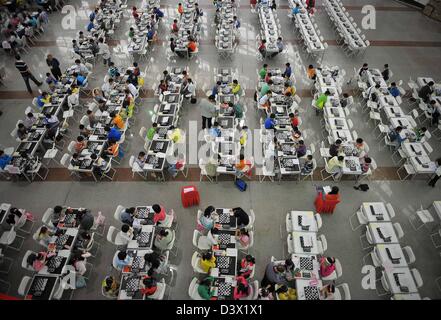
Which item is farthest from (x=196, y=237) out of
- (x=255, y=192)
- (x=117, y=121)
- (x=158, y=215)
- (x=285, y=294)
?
(x=117, y=121)

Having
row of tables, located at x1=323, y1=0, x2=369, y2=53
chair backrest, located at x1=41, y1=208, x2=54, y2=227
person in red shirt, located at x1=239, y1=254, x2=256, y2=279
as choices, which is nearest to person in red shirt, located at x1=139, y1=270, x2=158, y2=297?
person in red shirt, located at x1=239, y1=254, x2=256, y2=279

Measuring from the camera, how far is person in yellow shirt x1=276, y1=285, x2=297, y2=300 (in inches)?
305

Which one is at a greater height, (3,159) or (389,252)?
(3,159)

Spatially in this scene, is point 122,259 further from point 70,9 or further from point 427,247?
point 70,9

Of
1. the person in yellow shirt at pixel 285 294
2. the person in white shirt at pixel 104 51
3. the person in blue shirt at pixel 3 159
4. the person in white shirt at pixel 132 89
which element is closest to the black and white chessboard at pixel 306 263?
the person in yellow shirt at pixel 285 294

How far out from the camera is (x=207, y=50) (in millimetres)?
18172

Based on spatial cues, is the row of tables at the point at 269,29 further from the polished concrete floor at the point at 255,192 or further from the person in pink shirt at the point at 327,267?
the person in pink shirt at the point at 327,267

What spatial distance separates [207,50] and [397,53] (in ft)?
36.9

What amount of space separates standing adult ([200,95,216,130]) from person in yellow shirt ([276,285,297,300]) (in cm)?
749

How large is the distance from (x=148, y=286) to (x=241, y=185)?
4.93 m

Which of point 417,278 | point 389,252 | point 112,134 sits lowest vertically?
point 417,278

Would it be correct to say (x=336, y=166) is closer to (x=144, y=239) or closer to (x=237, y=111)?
(x=237, y=111)

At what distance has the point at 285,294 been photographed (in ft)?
25.8

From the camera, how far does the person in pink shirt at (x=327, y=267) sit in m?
8.20
